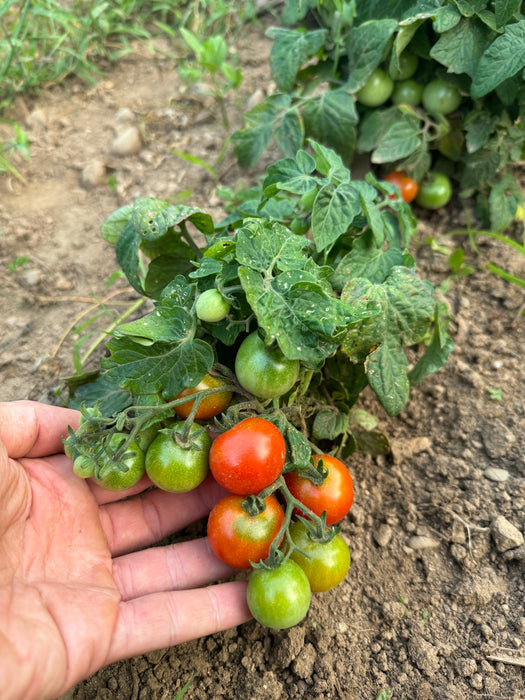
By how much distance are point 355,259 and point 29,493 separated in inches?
46.5

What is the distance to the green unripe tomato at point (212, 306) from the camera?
1439 mm

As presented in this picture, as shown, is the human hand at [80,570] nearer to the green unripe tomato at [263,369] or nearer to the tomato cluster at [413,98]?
the green unripe tomato at [263,369]

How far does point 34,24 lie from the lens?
329cm

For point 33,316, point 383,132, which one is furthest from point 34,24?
point 383,132

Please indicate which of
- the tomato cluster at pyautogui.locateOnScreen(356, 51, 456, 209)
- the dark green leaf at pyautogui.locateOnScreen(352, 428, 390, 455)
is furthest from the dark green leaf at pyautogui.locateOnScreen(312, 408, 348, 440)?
the tomato cluster at pyautogui.locateOnScreen(356, 51, 456, 209)

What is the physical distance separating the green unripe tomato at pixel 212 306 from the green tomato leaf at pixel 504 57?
4.55 feet

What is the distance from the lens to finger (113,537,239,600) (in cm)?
161

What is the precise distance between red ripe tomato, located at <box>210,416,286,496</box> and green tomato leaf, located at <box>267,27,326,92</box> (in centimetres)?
167

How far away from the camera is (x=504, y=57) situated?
2037 millimetres

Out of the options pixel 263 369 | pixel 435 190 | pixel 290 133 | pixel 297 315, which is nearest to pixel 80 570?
pixel 263 369

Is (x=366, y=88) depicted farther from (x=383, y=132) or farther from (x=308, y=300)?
(x=308, y=300)

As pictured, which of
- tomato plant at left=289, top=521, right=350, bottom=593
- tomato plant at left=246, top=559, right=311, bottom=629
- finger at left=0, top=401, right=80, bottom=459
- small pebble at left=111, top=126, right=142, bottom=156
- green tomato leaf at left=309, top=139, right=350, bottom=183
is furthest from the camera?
small pebble at left=111, top=126, right=142, bottom=156

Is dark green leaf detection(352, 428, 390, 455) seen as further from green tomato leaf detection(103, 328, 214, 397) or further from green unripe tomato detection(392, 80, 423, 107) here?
green unripe tomato detection(392, 80, 423, 107)

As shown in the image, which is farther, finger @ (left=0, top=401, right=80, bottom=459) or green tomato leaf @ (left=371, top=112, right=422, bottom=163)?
green tomato leaf @ (left=371, top=112, right=422, bottom=163)
